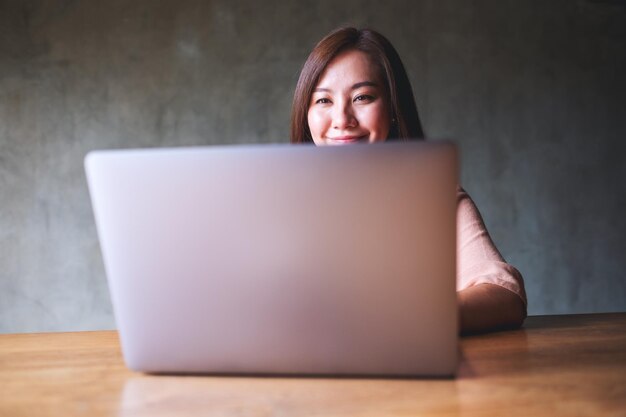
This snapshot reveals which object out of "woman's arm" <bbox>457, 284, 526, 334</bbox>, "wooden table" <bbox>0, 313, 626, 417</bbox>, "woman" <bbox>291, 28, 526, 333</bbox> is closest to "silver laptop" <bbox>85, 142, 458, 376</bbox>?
"wooden table" <bbox>0, 313, 626, 417</bbox>

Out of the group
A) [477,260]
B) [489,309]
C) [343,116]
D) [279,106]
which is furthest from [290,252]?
[279,106]

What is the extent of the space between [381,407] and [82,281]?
324 cm

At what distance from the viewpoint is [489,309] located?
3.08ft

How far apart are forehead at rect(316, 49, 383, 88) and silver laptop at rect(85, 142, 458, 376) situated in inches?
41.3

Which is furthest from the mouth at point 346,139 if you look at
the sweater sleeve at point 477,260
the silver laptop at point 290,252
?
the silver laptop at point 290,252

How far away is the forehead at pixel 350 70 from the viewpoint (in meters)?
1.57

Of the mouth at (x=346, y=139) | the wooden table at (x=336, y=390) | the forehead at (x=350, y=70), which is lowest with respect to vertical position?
the wooden table at (x=336, y=390)

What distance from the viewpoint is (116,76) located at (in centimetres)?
343

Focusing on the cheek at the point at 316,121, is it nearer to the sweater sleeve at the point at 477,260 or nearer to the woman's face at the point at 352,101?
the woman's face at the point at 352,101

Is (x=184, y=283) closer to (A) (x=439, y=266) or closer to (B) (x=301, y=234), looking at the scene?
(B) (x=301, y=234)

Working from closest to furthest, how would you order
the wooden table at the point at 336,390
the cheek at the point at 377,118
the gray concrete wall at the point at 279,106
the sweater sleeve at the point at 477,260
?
the wooden table at the point at 336,390, the sweater sleeve at the point at 477,260, the cheek at the point at 377,118, the gray concrete wall at the point at 279,106

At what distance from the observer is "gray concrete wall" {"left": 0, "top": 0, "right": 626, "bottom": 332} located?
3385mm

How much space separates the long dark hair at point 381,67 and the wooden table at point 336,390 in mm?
920

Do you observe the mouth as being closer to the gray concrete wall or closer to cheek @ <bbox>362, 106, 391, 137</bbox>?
cheek @ <bbox>362, 106, 391, 137</bbox>
